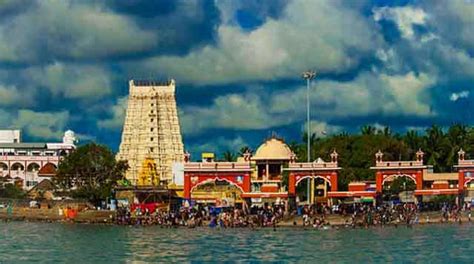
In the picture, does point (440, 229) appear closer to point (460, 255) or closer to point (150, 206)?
point (460, 255)

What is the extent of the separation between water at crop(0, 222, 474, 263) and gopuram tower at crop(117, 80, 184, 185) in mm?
44306

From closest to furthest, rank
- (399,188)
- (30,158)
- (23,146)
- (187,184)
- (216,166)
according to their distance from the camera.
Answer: (216,166)
(187,184)
(399,188)
(30,158)
(23,146)

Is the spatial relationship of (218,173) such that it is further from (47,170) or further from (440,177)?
(47,170)

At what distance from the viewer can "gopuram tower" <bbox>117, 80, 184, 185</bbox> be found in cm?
13050

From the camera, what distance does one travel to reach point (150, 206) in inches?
3851

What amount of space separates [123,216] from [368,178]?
95.2 ft

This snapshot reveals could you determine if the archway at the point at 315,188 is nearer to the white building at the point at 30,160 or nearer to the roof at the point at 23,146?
the white building at the point at 30,160

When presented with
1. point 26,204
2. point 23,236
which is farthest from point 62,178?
point 23,236

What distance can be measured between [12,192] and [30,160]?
75.6ft

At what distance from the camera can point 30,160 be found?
14325 centimetres

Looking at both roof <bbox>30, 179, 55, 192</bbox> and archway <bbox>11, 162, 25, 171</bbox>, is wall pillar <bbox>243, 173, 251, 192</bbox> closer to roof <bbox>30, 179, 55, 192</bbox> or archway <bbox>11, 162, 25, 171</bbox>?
roof <bbox>30, 179, 55, 192</bbox>

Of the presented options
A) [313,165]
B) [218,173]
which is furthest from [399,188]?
[218,173]

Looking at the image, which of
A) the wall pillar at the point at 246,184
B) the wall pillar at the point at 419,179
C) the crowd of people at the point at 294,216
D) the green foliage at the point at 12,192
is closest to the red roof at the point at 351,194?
the crowd of people at the point at 294,216

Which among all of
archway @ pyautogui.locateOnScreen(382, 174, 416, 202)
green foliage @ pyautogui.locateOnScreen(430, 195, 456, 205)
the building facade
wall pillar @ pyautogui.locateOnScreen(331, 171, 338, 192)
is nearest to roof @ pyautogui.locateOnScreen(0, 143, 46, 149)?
the building facade
